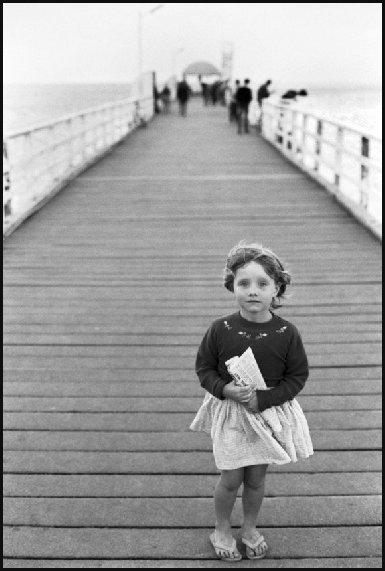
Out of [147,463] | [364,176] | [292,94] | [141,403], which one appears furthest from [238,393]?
[292,94]

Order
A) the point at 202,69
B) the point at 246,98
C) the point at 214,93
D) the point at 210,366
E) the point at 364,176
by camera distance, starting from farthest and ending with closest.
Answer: the point at 202,69 → the point at 214,93 → the point at 246,98 → the point at 364,176 → the point at 210,366

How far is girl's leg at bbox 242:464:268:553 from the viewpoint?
2.55 meters

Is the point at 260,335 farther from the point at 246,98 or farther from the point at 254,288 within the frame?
the point at 246,98

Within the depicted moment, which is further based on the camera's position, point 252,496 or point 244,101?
point 244,101

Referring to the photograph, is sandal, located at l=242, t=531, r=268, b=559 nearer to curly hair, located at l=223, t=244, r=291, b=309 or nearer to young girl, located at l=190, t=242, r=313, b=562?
young girl, located at l=190, t=242, r=313, b=562

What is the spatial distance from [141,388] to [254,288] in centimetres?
195

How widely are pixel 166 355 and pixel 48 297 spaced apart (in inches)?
63.7

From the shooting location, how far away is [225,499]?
2.60m

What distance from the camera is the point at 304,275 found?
644 centimetres

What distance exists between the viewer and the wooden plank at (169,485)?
305cm

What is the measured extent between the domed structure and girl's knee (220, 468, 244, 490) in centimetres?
5299

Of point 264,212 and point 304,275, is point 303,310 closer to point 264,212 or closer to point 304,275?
point 304,275

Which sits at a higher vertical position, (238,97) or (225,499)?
(238,97)

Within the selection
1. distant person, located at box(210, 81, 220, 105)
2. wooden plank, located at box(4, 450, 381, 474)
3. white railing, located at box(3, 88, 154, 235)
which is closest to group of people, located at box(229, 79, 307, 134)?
white railing, located at box(3, 88, 154, 235)
